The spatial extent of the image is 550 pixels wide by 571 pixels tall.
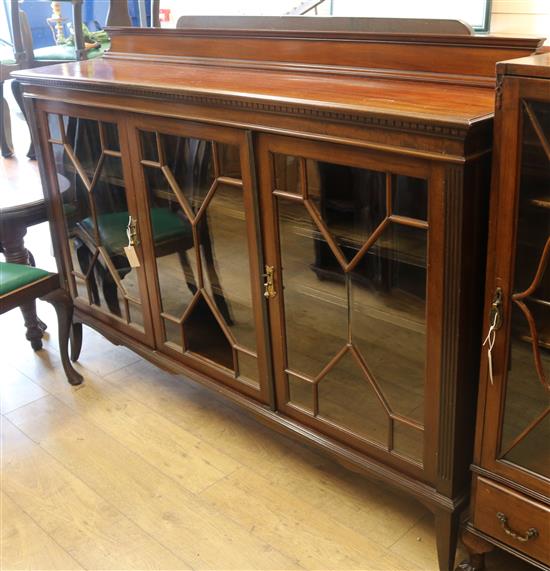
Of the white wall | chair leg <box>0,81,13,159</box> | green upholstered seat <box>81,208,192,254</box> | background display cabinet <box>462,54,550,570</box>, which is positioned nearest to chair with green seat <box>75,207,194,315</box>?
green upholstered seat <box>81,208,192,254</box>

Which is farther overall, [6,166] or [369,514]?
[6,166]

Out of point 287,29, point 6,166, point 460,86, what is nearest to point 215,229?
point 287,29

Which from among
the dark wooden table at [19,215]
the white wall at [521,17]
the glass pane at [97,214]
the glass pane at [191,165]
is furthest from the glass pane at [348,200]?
the white wall at [521,17]

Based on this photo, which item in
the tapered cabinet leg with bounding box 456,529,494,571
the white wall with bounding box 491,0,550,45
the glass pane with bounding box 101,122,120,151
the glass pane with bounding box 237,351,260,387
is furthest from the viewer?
the white wall with bounding box 491,0,550,45

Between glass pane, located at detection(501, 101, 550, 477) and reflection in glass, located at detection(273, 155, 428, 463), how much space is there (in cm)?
17

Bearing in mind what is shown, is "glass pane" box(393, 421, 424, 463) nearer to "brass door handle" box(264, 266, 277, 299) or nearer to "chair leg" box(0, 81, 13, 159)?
"brass door handle" box(264, 266, 277, 299)

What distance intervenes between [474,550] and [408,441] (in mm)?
259

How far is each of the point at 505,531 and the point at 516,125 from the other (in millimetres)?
785

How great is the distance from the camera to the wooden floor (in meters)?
1.63

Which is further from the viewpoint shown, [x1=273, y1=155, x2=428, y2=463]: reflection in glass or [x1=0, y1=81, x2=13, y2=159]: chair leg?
[x1=0, y1=81, x2=13, y2=159]: chair leg

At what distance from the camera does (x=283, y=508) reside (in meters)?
1.76

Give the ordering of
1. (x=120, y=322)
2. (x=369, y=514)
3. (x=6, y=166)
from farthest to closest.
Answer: (x=6, y=166) < (x=120, y=322) < (x=369, y=514)

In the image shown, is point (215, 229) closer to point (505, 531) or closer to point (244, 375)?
point (244, 375)

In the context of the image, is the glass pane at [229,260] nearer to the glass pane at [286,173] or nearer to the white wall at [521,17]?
the glass pane at [286,173]
